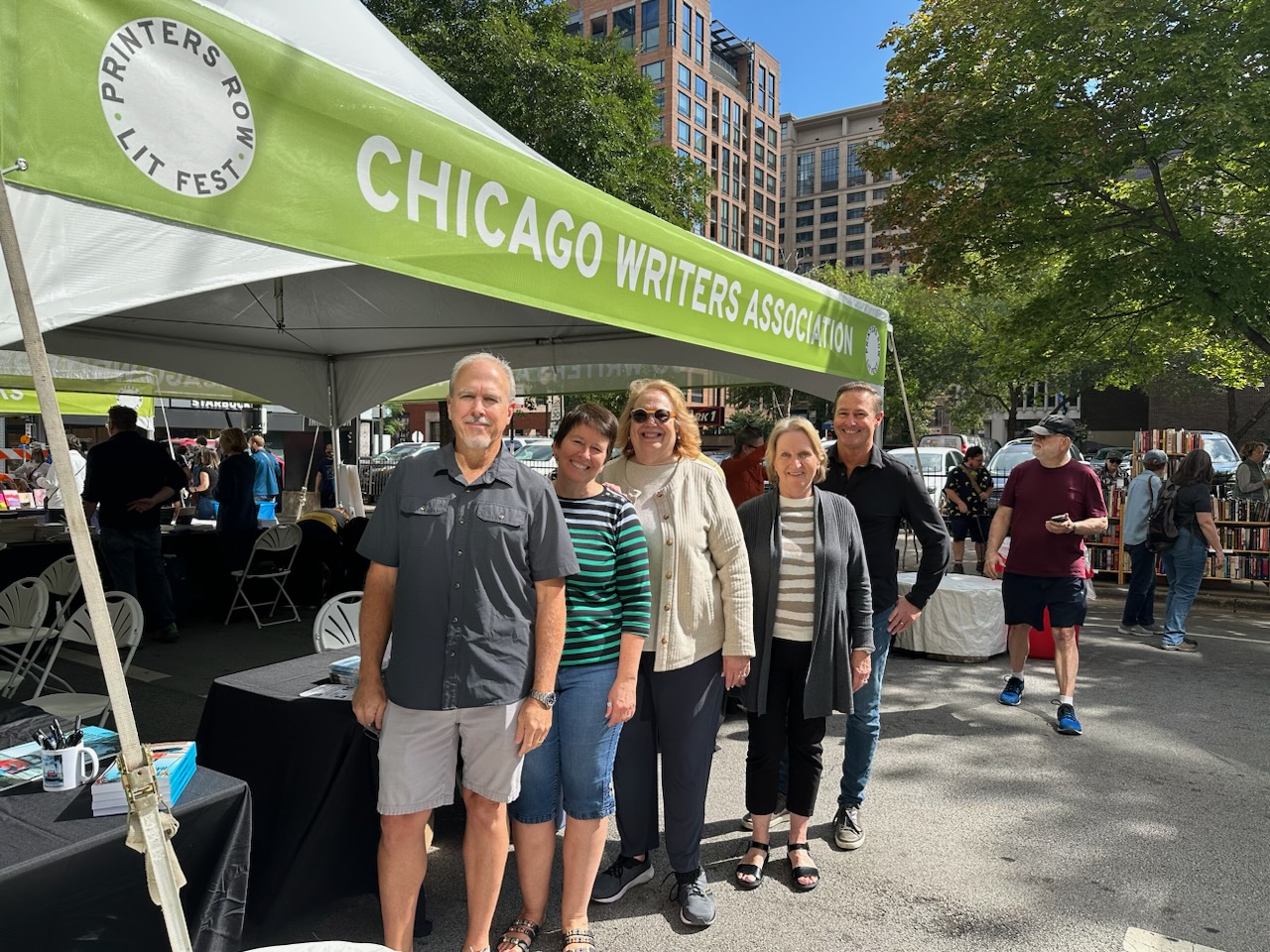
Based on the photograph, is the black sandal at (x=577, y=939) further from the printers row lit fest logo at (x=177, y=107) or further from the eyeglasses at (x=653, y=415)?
the printers row lit fest logo at (x=177, y=107)

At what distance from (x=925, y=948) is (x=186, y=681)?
501 centimetres

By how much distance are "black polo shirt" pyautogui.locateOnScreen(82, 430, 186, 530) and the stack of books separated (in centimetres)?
506

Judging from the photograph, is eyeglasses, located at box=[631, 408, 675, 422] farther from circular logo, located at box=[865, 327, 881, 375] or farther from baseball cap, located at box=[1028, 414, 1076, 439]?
circular logo, located at box=[865, 327, 881, 375]

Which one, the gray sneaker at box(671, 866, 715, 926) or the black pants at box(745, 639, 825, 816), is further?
the black pants at box(745, 639, 825, 816)

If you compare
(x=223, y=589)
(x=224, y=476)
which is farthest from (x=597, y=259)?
(x=223, y=589)

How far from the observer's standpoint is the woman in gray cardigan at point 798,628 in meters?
2.92

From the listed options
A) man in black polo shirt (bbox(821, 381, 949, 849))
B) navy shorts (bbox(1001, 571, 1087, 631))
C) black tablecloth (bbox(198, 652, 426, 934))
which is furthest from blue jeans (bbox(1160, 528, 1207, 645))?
black tablecloth (bbox(198, 652, 426, 934))

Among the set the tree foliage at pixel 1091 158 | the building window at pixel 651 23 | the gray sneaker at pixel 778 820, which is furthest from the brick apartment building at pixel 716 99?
the gray sneaker at pixel 778 820

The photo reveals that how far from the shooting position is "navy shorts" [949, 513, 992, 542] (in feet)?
33.3

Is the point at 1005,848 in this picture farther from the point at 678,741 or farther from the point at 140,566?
the point at 140,566

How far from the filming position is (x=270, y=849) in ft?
8.54

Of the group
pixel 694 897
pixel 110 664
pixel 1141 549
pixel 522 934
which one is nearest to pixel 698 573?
pixel 694 897

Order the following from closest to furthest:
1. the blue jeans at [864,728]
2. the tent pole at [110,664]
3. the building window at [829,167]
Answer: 1. the tent pole at [110,664]
2. the blue jeans at [864,728]
3. the building window at [829,167]

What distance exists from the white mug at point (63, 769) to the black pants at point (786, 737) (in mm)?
2042
